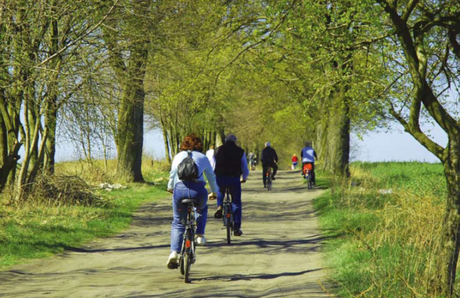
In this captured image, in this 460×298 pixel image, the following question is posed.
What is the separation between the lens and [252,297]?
7.93 meters

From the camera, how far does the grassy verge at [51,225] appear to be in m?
12.0

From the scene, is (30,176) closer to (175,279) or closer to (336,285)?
(175,279)

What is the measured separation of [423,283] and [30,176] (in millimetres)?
12043

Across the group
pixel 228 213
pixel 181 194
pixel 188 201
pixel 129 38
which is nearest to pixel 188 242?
pixel 188 201

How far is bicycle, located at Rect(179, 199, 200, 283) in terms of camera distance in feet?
29.3

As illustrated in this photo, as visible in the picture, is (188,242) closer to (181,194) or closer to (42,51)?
(181,194)

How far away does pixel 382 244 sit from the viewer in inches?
424

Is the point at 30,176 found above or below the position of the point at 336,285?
above

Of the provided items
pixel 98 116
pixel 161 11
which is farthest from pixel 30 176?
pixel 161 11

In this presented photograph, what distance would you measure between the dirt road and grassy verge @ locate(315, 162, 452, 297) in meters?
0.45

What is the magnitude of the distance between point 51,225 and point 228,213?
384 centimetres

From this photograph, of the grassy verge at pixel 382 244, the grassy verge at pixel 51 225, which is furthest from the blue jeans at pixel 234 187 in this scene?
the grassy verge at pixel 51 225

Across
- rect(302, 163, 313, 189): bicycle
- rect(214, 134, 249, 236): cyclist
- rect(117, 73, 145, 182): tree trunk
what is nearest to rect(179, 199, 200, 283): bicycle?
rect(214, 134, 249, 236): cyclist

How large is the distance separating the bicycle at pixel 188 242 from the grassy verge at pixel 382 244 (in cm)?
200
